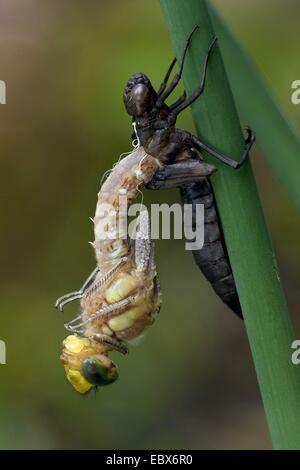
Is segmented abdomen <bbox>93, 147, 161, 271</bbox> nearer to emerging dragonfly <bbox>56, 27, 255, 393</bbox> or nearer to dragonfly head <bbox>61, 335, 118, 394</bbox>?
emerging dragonfly <bbox>56, 27, 255, 393</bbox>

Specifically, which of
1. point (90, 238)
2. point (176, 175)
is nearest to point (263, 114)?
point (176, 175)

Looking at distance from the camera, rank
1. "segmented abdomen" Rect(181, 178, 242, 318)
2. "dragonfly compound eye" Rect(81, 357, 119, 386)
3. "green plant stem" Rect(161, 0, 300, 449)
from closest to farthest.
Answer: "green plant stem" Rect(161, 0, 300, 449), "dragonfly compound eye" Rect(81, 357, 119, 386), "segmented abdomen" Rect(181, 178, 242, 318)

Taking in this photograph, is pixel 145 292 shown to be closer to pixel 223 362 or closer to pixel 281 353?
pixel 281 353

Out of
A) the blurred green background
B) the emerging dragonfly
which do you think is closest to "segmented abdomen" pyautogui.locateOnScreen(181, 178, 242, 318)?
the emerging dragonfly

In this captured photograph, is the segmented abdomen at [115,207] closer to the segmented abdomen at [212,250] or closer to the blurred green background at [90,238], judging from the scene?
the segmented abdomen at [212,250]
